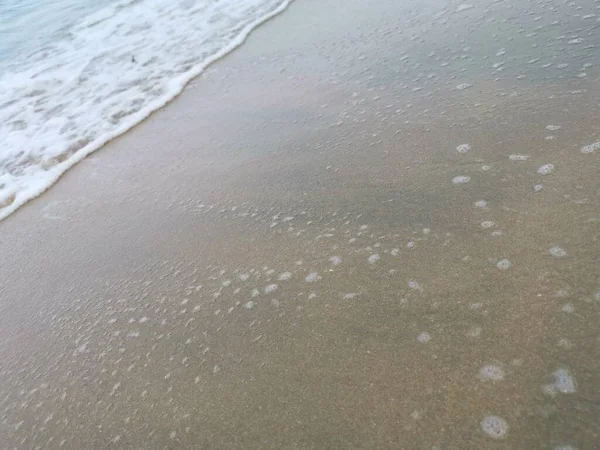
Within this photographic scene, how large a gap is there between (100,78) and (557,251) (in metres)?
4.68

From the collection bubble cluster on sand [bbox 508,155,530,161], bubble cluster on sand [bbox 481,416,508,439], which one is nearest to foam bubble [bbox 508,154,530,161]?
bubble cluster on sand [bbox 508,155,530,161]

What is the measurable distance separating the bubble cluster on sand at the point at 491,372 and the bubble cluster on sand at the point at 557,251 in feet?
1.90

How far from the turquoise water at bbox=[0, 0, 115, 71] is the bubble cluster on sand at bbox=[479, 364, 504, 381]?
6289mm

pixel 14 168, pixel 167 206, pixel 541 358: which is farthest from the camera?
pixel 14 168

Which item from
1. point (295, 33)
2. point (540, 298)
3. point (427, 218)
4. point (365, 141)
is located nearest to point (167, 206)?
point (365, 141)

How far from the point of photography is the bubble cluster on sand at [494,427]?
1512 mm

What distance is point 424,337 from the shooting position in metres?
1.87

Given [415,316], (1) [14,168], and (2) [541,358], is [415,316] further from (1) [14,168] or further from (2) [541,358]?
(1) [14,168]

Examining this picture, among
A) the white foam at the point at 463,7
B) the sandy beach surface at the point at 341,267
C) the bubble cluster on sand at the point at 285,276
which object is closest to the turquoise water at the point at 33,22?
the sandy beach surface at the point at 341,267

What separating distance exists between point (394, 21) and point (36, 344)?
3.82 m

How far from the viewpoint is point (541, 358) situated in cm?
Answer: 166

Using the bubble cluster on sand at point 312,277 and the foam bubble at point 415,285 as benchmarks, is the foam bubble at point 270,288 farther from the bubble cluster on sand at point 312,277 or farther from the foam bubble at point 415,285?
the foam bubble at point 415,285

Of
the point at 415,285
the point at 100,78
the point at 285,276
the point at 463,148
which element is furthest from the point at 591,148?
the point at 100,78

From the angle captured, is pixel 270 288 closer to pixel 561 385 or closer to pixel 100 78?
pixel 561 385
